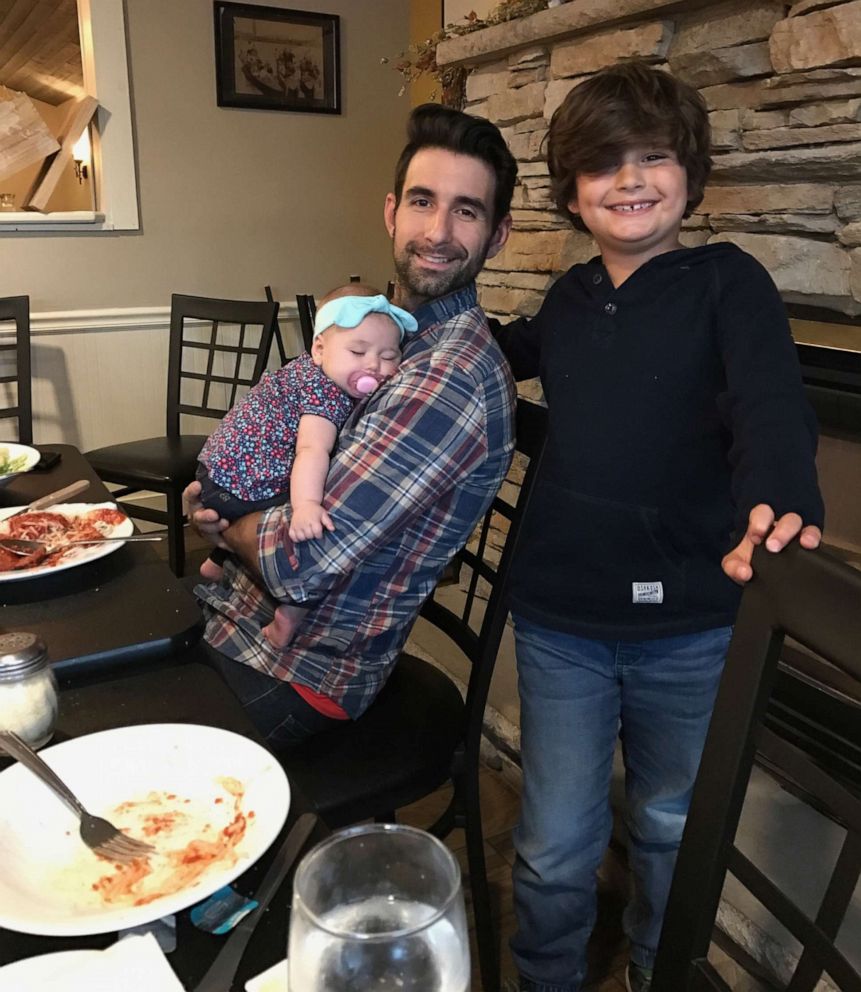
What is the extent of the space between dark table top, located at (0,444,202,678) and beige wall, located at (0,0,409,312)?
7.78 ft

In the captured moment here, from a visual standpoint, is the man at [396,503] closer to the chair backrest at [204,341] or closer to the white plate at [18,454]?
the white plate at [18,454]

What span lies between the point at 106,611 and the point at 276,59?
120 inches

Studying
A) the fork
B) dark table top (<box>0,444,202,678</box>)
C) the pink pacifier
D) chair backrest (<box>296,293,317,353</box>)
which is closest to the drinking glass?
the fork

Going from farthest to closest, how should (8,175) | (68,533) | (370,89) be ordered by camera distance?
1. (370,89)
2. (8,175)
3. (68,533)

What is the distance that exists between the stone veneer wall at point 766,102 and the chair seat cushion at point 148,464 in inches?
53.4

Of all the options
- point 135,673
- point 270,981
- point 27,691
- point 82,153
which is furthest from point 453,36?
point 270,981

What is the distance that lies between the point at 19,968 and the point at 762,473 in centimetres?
78

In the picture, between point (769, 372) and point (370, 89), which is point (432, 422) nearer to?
point (769, 372)

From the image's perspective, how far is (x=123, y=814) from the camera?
2.45 feet

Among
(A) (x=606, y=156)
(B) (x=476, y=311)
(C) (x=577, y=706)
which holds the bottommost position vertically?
(C) (x=577, y=706)

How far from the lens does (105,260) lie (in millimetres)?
3367

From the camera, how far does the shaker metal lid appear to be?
0.80 m

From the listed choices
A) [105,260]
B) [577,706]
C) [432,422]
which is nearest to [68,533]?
[432,422]

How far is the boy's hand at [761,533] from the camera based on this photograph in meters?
0.82
